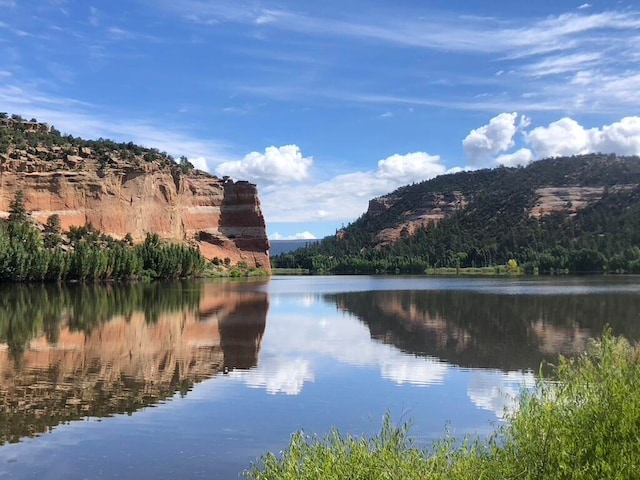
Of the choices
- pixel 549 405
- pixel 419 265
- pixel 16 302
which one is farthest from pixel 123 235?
pixel 549 405

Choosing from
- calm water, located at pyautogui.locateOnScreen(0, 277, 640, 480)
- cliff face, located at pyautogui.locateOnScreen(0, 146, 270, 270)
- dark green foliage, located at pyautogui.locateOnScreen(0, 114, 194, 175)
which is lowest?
calm water, located at pyautogui.locateOnScreen(0, 277, 640, 480)

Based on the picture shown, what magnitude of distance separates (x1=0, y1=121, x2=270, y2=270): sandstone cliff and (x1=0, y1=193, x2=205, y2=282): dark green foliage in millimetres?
3331

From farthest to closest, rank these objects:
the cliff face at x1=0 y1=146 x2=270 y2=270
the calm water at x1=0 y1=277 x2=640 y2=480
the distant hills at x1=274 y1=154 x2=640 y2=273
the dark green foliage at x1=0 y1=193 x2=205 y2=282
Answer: the distant hills at x1=274 y1=154 x2=640 y2=273 < the cliff face at x1=0 y1=146 x2=270 y2=270 < the dark green foliage at x1=0 y1=193 x2=205 y2=282 < the calm water at x1=0 y1=277 x2=640 y2=480

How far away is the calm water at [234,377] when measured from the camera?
1080cm

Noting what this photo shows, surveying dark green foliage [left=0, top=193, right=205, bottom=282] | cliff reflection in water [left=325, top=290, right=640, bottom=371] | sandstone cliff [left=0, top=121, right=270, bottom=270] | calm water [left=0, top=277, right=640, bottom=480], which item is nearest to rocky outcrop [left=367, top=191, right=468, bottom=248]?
sandstone cliff [left=0, top=121, right=270, bottom=270]

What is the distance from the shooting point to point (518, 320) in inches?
1219

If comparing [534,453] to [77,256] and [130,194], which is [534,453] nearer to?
[77,256]

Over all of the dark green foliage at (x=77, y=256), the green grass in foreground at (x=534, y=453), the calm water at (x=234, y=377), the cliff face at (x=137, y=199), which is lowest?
the calm water at (x=234, y=377)

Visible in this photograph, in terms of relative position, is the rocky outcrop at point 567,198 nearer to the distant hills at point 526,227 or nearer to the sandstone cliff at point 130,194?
the distant hills at point 526,227

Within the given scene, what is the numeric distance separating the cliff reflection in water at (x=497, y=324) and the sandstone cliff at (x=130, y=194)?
57.0 meters

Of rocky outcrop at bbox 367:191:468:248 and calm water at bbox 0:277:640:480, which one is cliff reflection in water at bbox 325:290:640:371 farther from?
rocky outcrop at bbox 367:191:468:248

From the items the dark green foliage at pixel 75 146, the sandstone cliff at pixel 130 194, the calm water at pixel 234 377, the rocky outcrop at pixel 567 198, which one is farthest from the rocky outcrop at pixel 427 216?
the calm water at pixel 234 377

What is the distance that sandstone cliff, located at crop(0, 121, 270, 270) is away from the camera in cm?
8706

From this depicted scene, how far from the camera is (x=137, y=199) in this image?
10069cm
